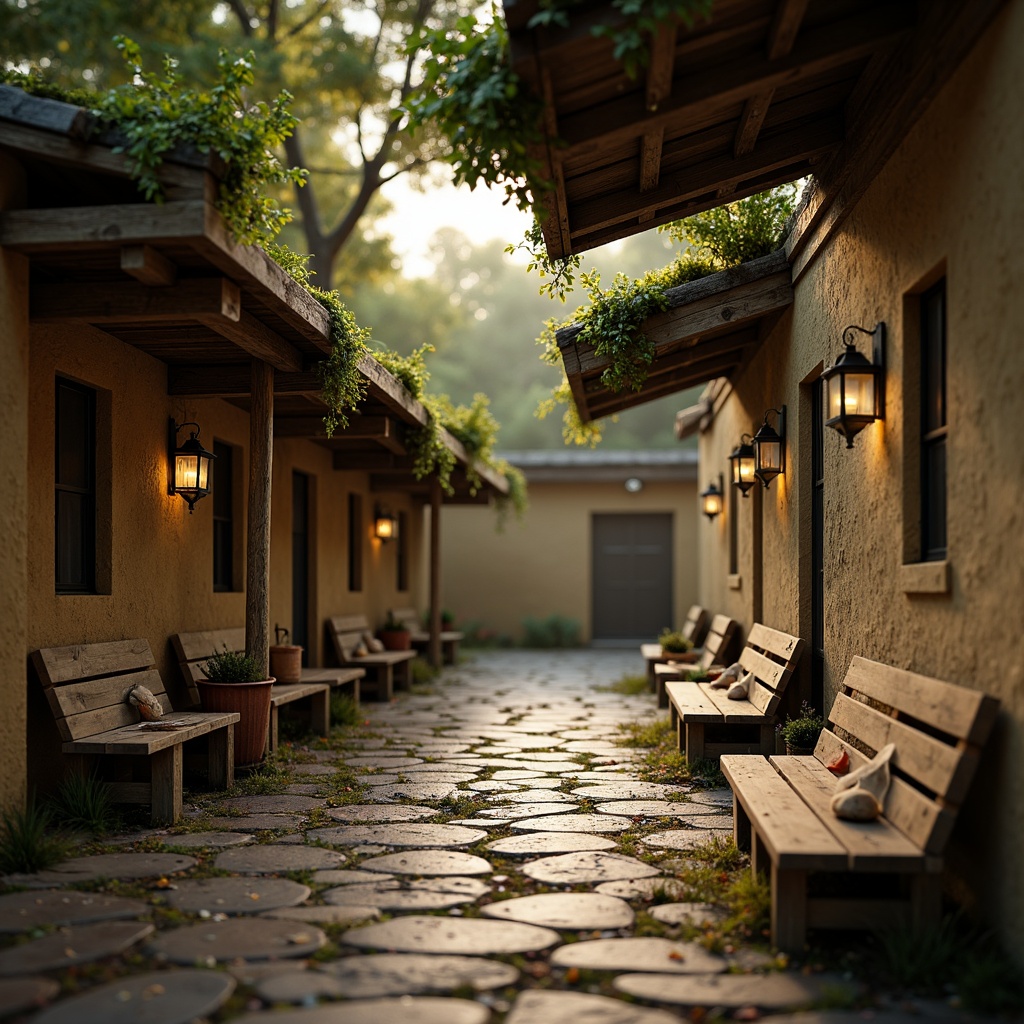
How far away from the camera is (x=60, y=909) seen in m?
4.06

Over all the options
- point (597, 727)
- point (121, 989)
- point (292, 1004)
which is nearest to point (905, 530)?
point (292, 1004)

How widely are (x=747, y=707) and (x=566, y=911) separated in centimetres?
322

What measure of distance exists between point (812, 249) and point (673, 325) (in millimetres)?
1161

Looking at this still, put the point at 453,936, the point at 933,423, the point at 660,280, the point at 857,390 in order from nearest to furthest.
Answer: the point at 453,936, the point at 933,423, the point at 857,390, the point at 660,280

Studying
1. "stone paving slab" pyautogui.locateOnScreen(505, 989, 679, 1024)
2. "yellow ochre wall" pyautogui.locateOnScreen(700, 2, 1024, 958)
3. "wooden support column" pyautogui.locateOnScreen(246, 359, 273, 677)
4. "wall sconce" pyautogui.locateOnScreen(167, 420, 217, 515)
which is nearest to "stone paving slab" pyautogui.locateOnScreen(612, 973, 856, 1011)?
"stone paving slab" pyautogui.locateOnScreen(505, 989, 679, 1024)

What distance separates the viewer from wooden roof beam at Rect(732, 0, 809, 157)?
4.12 metres

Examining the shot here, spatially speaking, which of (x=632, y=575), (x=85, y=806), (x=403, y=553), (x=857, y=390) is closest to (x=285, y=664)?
(x=85, y=806)

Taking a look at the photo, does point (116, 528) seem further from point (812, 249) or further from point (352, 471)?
point (352, 471)

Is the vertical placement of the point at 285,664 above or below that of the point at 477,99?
below

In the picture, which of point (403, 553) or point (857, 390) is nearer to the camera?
point (857, 390)

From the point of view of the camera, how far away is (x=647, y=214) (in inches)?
251

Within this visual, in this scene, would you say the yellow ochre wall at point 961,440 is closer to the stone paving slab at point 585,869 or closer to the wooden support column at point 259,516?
the stone paving slab at point 585,869

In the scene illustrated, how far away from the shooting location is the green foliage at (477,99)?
4062 mm

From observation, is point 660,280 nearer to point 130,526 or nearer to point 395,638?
point 130,526
